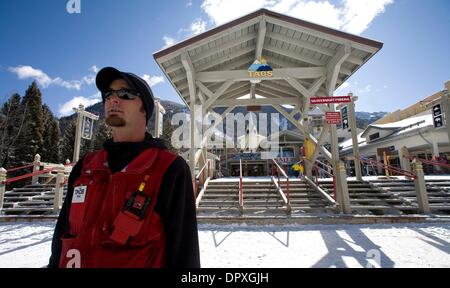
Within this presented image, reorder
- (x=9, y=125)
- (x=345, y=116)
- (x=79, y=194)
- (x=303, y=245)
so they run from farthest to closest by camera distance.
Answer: (x=9, y=125), (x=345, y=116), (x=303, y=245), (x=79, y=194)

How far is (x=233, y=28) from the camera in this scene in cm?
720

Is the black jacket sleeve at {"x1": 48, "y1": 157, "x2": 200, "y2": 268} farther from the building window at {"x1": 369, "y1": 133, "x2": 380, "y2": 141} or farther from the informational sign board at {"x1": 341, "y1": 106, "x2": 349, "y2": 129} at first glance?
the building window at {"x1": 369, "y1": 133, "x2": 380, "y2": 141}

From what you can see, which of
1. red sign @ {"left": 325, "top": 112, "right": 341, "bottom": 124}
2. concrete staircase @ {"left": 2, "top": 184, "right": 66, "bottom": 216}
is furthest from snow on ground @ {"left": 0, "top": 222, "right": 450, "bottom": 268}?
red sign @ {"left": 325, "top": 112, "right": 341, "bottom": 124}

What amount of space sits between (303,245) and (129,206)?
4030 mm

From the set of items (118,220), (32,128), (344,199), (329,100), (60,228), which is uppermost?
(32,128)

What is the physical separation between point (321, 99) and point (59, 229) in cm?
709

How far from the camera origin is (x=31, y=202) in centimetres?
830

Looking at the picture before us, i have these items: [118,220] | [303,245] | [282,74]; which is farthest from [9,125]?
[118,220]

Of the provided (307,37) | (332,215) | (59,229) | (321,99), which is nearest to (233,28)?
(307,37)

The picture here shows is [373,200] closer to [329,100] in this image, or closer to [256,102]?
[329,100]

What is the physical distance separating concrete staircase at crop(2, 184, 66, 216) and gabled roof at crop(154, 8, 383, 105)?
20.4 ft

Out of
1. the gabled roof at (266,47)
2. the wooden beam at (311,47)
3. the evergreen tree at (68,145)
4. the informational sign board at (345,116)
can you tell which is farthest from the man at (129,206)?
the evergreen tree at (68,145)

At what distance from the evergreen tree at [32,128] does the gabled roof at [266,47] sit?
28.0m
